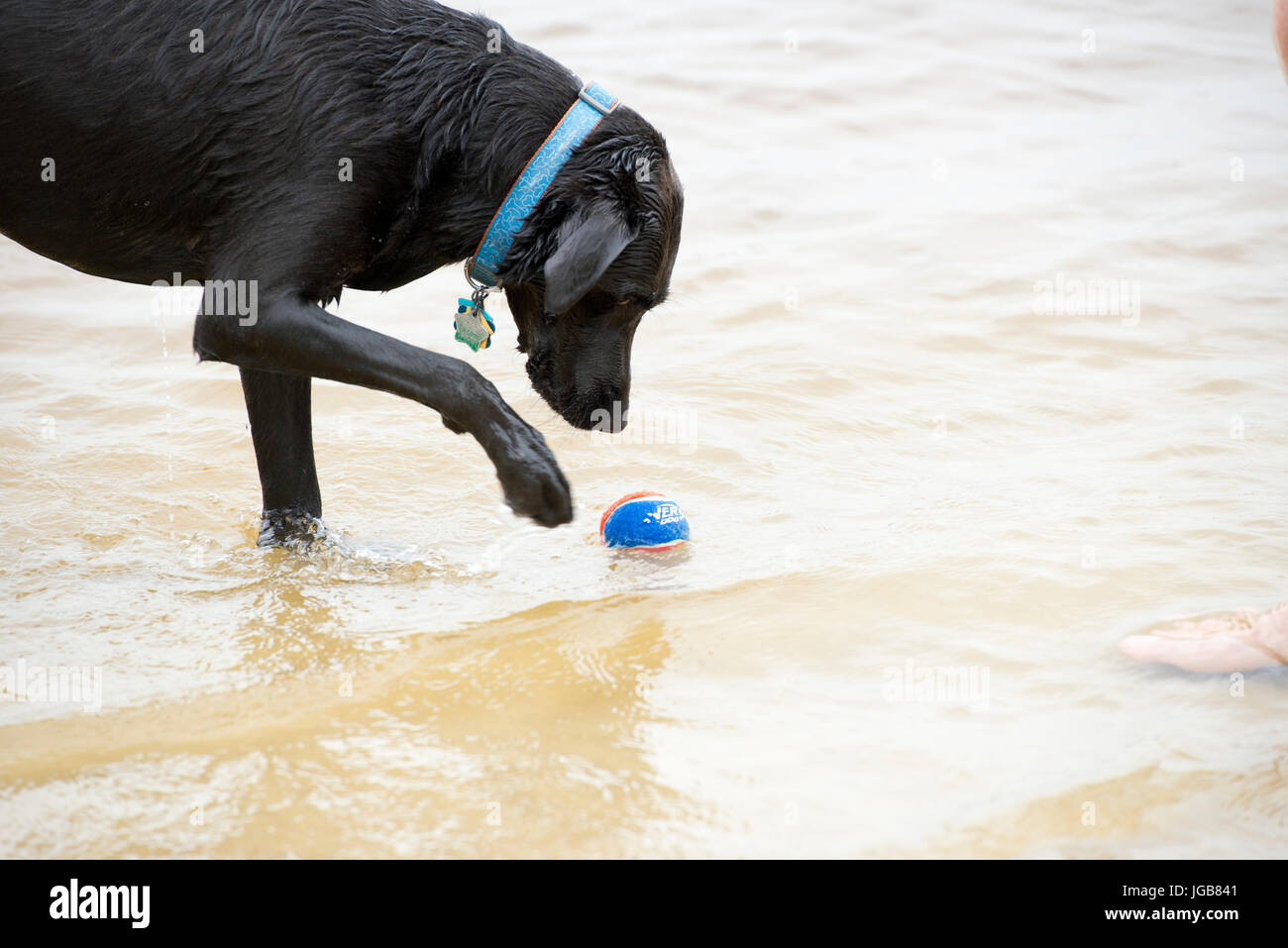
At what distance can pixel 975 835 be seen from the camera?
2523 millimetres

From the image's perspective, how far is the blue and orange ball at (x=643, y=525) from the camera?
3.98 m

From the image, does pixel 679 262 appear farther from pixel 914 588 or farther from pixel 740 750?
pixel 740 750

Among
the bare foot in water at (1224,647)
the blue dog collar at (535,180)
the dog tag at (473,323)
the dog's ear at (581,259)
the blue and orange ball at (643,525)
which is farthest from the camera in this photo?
the blue and orange ball at (643,525)

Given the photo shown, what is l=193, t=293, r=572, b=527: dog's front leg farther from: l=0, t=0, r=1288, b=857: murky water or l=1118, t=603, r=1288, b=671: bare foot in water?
l=1118, t=603, r=1288, b=671: bare foot in water

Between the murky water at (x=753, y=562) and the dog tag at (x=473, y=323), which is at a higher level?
the dog tag at (x=473, y=323)

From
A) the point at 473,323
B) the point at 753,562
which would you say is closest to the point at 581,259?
the point at 473,323

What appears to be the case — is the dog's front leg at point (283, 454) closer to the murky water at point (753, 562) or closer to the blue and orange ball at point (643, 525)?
the murky water at point (753, 562)

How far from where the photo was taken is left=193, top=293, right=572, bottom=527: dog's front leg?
3.23 m

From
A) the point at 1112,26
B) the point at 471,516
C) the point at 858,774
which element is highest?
the point at 1112,26

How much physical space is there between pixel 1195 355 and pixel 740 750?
12.6 feet

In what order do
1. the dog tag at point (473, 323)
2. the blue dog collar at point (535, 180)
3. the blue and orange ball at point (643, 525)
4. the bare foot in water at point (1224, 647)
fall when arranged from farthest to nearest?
the blue and orange ball at point (643, 525), the dog tag at point (473, 323), the blue dog collar at point (535, 180), the bare foot in water at point (1224, 647)

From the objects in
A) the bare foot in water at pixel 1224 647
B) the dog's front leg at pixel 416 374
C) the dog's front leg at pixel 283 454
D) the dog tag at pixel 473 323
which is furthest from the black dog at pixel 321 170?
the bare foot in water at pixel 1224 647

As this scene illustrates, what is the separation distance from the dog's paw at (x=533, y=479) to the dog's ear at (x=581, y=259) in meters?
0.34
